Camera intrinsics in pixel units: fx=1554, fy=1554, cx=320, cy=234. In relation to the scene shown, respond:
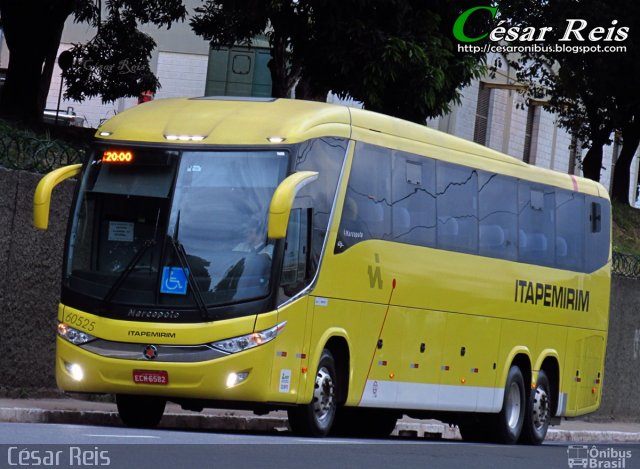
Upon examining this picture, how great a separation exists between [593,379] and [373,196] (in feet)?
25.9

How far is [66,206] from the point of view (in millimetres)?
18234

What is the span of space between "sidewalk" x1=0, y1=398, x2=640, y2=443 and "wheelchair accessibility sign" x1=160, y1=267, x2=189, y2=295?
1.70 meters

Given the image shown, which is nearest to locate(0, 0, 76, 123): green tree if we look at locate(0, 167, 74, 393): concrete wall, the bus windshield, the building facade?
locate(0, 167, 74, 393): concrete wall

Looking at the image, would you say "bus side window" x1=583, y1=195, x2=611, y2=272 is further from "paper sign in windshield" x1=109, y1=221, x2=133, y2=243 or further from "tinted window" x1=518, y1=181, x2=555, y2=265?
"paper sign in windshield" x1=109, y1=221, x2=133, y2=243

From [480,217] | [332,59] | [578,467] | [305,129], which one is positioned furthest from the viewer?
[332,59]

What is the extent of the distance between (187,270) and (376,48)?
9.32 m

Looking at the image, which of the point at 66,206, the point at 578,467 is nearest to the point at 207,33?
the point at 66,206

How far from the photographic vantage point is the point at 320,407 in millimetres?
16047

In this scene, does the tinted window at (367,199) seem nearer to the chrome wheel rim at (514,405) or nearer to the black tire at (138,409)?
the black tire at (138,409)

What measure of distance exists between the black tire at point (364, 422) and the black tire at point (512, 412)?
1446mm

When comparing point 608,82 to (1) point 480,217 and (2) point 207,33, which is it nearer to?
(2) point 207,33

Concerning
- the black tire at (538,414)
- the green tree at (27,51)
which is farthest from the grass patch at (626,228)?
the black tire at (538,414)

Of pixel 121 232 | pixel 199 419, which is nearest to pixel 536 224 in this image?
pixel 199 419

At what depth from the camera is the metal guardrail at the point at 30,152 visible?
682 inches
